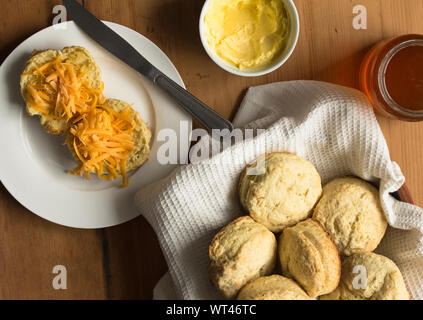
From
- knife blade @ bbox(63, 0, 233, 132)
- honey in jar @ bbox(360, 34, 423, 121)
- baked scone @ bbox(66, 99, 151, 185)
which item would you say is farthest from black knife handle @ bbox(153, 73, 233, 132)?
honey in jar @ bbox(360, 34, 423, 121)

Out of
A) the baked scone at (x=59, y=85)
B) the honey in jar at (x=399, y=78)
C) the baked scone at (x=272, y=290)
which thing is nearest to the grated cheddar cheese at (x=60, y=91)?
the baked scone at (x=59, y=85)

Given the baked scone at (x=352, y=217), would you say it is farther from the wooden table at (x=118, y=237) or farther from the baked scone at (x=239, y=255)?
→ the wooden table at (x=118, y=237)

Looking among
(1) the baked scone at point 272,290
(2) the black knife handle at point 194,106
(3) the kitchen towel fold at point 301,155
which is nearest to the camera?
(1) the baked scone at point 272,290

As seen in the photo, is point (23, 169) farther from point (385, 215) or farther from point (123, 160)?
point (385, 215)

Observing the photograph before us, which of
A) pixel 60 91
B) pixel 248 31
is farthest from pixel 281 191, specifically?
pixel 60 91

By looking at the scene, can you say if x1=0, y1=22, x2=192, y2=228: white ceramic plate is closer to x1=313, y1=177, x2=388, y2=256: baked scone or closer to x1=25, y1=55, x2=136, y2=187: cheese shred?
x1=25, y1=55, x2=136, y2=187: cheese shred
